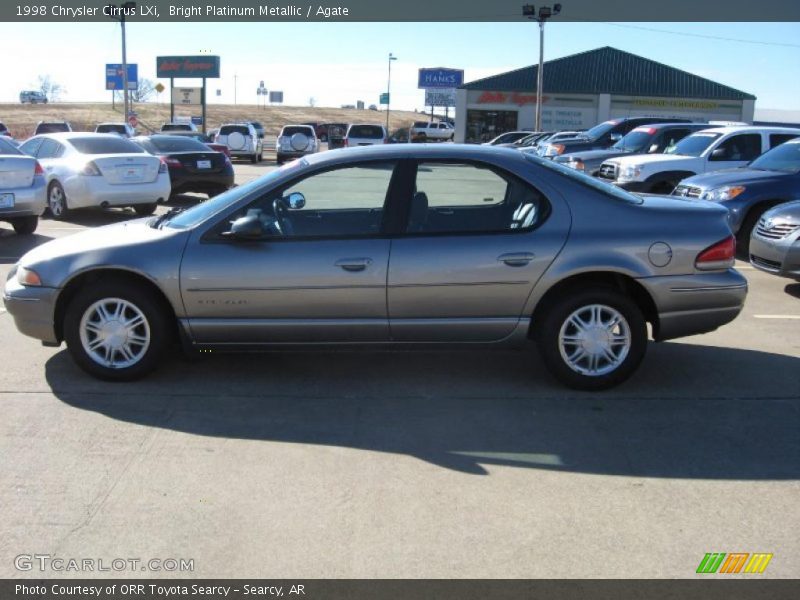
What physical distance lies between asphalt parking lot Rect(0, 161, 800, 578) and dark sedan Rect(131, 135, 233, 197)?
11153 millimetres

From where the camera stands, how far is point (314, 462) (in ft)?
14.6

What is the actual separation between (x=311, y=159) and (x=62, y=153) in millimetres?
10032

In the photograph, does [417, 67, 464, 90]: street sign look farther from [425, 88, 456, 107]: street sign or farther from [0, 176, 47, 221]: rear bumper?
[0, 176, 47, 221]: rear bumper

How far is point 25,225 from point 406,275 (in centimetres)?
882

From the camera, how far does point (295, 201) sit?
5.84 meters

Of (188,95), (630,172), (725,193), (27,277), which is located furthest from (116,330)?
(188,95)

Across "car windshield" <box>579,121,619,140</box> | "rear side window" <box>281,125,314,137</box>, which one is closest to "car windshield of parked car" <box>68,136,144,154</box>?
"car windshield" <box>579,121,619,140</box>

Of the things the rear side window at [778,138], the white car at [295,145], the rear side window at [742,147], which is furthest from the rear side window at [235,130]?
the rear side window at [778,138]

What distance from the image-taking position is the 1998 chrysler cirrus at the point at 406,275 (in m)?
5.36

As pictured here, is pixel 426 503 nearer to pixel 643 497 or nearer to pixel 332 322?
pixel 643 497

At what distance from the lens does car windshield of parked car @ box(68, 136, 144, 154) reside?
1427 centimetres
